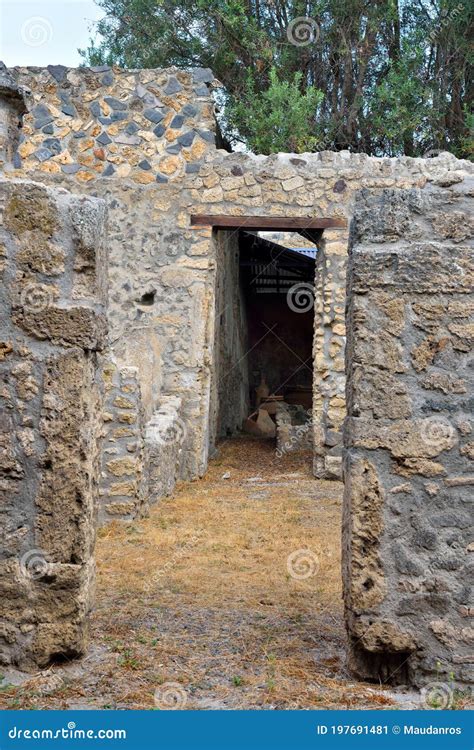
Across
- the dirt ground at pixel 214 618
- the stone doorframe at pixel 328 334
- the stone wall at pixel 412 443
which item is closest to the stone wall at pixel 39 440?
the dirt ground at pixel 214 618

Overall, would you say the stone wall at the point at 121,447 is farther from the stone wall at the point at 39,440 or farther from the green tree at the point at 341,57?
the green tree at the point at 341,57

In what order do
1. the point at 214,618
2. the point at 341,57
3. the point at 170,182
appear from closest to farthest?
the point at 214,618
the point at 170,182
the point at 341,57

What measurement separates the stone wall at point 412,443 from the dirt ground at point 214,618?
31 cm

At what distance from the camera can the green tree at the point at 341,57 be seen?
1462 centimetres

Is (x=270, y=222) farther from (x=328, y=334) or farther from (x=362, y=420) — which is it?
(x=362, y=420)

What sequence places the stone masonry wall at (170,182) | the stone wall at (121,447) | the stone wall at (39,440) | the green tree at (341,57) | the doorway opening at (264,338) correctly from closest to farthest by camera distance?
the stone wall at (39,440)
the stone wall at (121,447)
the stone masonry wall at (170,182)
the doorway opening at (264,338)
the green tree at (341,57)

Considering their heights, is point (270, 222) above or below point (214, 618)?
above

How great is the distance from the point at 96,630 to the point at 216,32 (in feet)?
42.7

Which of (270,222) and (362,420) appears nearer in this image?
(362,420)

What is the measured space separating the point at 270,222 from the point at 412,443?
6.33 metres

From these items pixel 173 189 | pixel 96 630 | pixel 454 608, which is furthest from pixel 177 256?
pixel 454 608

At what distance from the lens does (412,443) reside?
3613mm

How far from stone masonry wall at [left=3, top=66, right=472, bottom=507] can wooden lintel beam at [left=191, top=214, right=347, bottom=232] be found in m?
0.06

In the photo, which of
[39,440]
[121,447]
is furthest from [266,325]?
[39,440]
